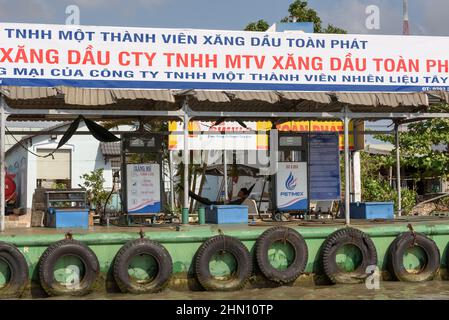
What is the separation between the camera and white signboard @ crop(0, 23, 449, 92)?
1258 centimetres

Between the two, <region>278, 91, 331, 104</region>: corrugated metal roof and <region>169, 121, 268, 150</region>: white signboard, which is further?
<region>169, 121, 268, 150</region>: white signboard

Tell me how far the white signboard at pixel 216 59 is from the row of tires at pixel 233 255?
3.07m

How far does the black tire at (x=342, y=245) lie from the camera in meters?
12.1

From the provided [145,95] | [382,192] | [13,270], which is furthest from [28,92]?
[382,192]

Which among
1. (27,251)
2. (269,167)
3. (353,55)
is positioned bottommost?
(27,251)

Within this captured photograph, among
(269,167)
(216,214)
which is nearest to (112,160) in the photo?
(269,167)

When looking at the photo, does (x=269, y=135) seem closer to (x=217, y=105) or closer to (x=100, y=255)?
(x=217, y=105)

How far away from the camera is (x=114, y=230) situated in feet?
40.4

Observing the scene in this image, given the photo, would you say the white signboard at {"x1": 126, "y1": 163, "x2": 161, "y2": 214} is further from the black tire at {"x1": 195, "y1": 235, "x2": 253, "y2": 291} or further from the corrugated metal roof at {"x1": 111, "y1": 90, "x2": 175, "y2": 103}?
the black tire at {"x1": 195, "y1": 235, "x2": 253, "y2": 291}

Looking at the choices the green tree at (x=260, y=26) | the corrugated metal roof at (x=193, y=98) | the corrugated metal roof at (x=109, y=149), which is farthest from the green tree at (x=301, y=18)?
the corrugated metal roof at (x=193, y=98)

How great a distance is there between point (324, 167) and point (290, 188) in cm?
101

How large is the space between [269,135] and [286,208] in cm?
A: 159

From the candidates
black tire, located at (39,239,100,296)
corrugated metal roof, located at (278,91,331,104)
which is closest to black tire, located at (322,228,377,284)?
corrugated metal roof, located at (278,91,331,104)

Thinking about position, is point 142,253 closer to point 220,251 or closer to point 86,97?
point 220,251
